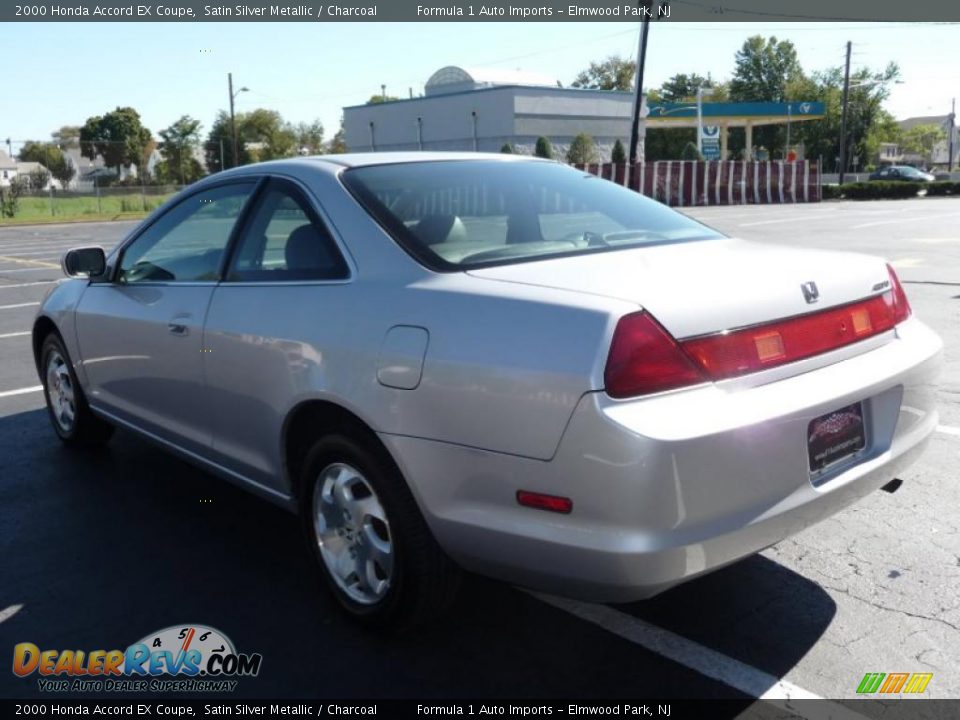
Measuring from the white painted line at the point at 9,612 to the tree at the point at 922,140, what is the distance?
165315mm

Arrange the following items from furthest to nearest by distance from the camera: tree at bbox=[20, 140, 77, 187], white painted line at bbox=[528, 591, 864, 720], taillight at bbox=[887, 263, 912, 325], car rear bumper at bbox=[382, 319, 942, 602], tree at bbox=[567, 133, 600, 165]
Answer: tree at bbox=[567, 133, 600, 165]
tree at bbox=[20, 140, 77, 187]
taillight at bbox=[887, 263, 912, 325]
white painted line at bbox=[528, 591, 864, 720]
car rear bumper at bbox=[382, 319, 942, 602]

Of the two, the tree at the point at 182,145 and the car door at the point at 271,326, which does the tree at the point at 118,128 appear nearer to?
the tree at the point at 182,145

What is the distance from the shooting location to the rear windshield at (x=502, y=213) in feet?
10.6

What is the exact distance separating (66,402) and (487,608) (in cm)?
325

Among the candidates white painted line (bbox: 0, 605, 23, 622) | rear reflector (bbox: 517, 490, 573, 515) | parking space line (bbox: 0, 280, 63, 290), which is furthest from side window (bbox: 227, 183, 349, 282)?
parking space line (bbox: 0, 280, 63, 290)

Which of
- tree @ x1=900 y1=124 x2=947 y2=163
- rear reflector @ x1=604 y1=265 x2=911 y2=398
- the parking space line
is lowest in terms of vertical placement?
the parking space line

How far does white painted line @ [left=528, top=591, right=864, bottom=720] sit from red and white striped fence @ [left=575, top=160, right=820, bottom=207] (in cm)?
3043

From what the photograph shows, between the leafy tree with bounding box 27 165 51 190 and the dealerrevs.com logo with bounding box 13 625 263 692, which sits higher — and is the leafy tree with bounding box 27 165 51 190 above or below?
above

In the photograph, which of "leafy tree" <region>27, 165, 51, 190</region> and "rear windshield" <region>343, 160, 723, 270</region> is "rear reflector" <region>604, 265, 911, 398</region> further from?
"leafy tree" <region>27, 165, 51, 190</region>

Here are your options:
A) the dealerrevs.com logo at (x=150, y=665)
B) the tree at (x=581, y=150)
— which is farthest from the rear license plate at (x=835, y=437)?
the tree at (x=581, y=150)

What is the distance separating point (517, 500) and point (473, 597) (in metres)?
1.02

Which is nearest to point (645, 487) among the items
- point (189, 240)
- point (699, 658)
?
point (699, 658)

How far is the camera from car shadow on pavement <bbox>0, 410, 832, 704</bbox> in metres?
2.91

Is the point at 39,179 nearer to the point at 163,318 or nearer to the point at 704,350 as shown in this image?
the point at 163,318
